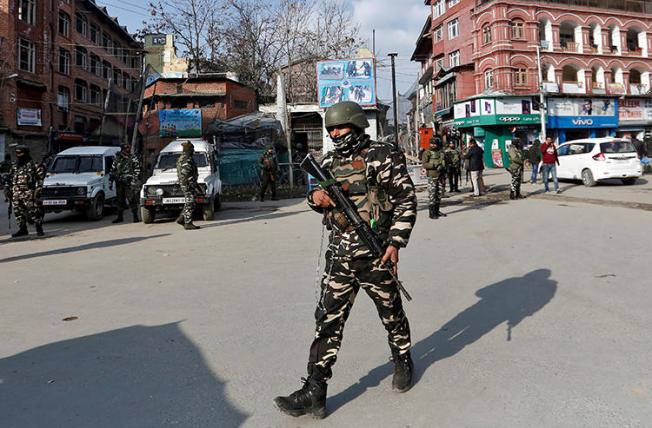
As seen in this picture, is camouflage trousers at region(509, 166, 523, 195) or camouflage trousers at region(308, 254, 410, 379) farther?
camouflage trousers at region(509, 166, 523, 195)

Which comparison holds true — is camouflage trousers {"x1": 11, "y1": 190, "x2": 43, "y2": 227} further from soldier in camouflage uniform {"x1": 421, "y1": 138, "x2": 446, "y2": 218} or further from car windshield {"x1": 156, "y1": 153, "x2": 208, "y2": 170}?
soldier in camouflage uniform {"x1": 421, "y1": 138, "x2": 446, "y2": 218}

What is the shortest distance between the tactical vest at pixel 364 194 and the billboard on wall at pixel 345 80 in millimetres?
21207

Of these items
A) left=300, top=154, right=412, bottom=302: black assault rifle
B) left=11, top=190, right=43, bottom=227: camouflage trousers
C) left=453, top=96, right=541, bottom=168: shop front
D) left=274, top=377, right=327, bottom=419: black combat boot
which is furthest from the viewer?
left=453, top=96, right=541, bottom=168: shop front

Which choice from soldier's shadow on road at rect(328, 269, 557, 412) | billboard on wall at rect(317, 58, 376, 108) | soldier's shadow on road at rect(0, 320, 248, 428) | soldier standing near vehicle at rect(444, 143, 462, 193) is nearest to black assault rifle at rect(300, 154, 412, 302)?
soldier's shadow on road at rect(328, 269, 557, 412)

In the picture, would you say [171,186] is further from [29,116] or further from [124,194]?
[29,116]

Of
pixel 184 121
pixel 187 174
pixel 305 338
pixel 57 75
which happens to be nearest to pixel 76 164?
pixel 187 174

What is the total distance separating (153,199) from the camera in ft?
37.3

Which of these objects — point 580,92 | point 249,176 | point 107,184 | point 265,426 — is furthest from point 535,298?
point 580,92

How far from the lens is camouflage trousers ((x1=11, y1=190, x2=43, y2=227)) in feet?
31.7

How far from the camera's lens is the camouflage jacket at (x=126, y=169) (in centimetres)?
1204

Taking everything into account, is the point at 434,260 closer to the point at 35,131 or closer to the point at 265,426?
the point at 265,426

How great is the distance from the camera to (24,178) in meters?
9.70

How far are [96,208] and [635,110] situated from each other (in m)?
40.4

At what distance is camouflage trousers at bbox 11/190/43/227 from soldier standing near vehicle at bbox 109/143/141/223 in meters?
2.41
